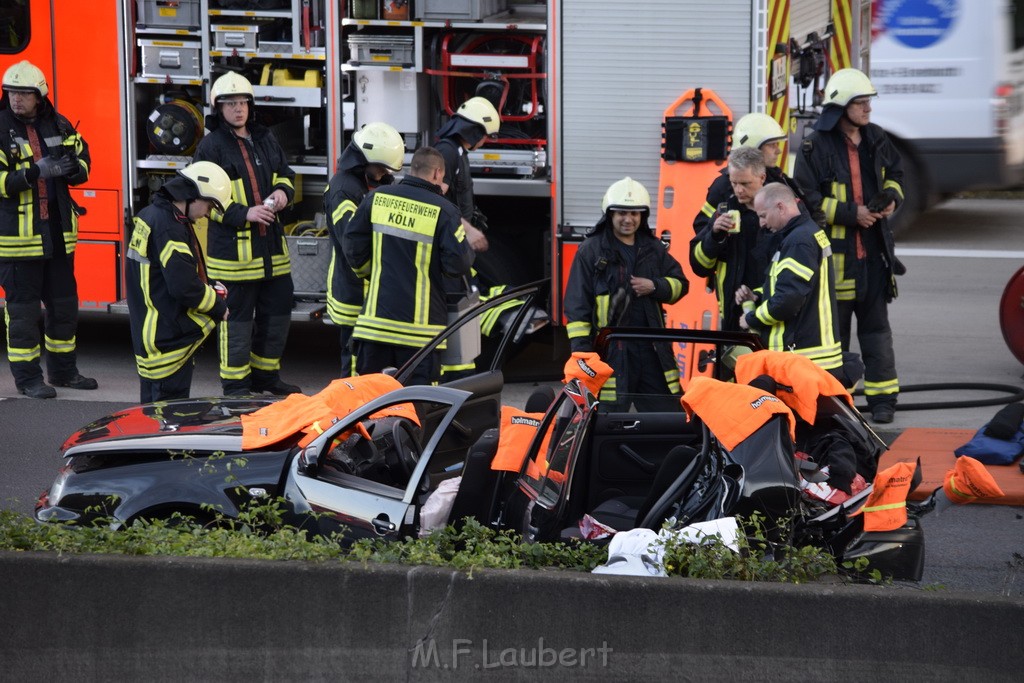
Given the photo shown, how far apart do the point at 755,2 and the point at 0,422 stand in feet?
17.0

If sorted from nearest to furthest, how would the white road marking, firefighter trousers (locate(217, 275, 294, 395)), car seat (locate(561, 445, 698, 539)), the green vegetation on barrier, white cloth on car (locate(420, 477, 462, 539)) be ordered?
the green vegetation on barrier < car seat (locate(561, 445, 698, 539)) < white cloth on car (locate(420, 477, 462, 539)) < firefighter trousers (locate(217, 275, 294, 395)) < the white road marking

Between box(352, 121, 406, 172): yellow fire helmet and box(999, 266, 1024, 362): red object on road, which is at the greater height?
box(352, 121, 406, 172): yellow fire helmet

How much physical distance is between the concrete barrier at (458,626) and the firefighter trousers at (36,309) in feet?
16.1

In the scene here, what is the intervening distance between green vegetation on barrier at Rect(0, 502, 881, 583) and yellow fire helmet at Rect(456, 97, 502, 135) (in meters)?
4.47

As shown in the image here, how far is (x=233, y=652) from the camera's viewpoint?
3.97m

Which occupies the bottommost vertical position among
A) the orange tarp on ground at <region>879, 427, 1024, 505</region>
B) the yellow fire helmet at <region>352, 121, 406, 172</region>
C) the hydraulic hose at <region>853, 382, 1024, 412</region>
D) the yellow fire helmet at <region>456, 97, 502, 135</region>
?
the orange tarp on ground at <region>879, 427, 1024, 505</region>

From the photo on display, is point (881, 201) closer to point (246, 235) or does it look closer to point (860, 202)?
point (860, 202)

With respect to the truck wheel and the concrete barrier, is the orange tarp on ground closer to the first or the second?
the concrete barrier

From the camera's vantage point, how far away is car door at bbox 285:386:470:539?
4.67 m

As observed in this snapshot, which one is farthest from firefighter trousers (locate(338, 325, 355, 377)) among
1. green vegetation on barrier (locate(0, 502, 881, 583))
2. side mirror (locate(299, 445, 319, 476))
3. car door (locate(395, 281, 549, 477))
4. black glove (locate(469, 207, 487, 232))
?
green vegetation on barrier (locate(0, 502, 881, 583))

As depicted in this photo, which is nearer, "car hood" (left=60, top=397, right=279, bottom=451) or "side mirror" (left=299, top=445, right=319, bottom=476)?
"side mirror" (left=299, top=445, right=319, bottom=476)

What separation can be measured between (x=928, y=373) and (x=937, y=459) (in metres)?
2.13

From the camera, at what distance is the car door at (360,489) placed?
4672 millimetres

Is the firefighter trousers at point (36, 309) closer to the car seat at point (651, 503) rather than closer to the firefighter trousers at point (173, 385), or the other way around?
the firefighter trousers at point (173, 385)
